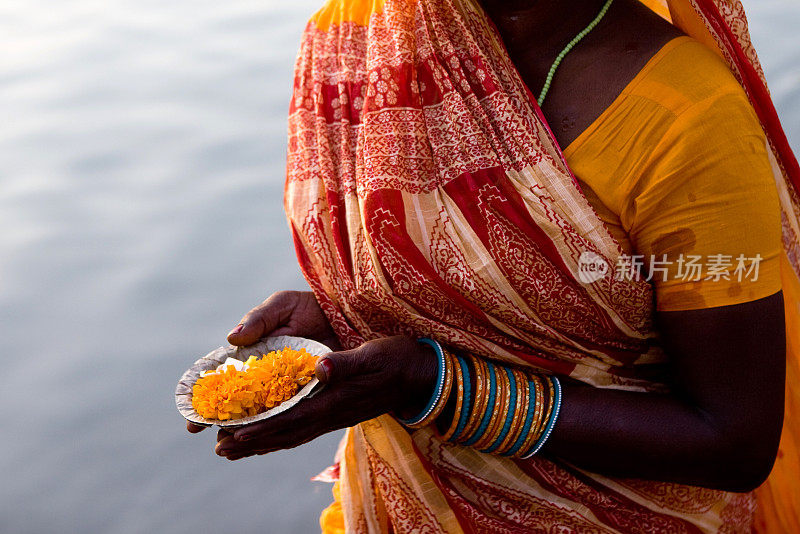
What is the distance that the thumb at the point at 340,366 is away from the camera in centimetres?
95

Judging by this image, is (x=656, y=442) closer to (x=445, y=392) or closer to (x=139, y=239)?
(x=445, y=392)

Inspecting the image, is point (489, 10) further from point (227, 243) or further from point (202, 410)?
point (227, 243)

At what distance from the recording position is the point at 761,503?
1234mm

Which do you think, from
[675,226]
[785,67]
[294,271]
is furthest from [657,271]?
[785,67]

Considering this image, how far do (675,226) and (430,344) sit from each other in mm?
320

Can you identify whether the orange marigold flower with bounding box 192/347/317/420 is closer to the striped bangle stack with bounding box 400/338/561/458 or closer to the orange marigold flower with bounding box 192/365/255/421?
the orange marigold flower with bounding box 192/365/255/421

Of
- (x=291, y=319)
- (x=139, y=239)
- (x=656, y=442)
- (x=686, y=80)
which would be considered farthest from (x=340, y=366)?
(x=139, y=239)

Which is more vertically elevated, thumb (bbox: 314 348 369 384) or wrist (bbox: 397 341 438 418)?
thumb (bbox: 314 348 369 384)

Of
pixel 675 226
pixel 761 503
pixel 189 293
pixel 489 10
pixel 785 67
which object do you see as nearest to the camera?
pixel 675 226

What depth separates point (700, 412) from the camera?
3.29 feet

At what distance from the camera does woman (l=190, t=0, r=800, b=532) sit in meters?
0.94

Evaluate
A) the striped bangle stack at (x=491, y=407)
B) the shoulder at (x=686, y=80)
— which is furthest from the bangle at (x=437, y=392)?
the shoulder at (x=686, y=80)

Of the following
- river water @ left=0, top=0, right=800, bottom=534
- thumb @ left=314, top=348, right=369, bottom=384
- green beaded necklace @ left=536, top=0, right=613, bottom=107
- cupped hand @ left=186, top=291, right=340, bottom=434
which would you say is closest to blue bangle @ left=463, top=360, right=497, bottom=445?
thumb @ left=314, top=348, right=369, bottom=384

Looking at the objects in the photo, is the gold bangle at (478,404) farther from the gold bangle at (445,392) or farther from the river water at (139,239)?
the river water at (139,239)
